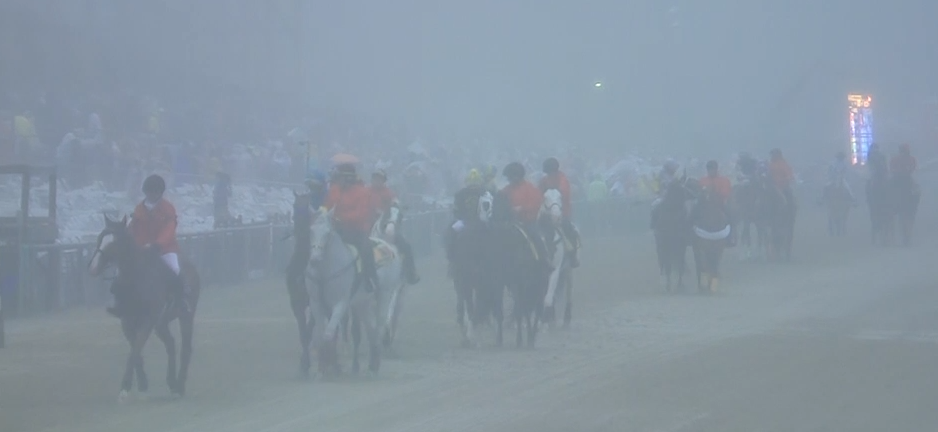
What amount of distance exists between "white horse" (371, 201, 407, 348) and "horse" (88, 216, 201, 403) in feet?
6.90

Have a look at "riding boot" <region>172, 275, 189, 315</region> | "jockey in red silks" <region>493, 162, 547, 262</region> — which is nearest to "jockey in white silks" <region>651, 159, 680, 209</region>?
"jockey in red silks" <region>493, 162, 547, 262</region>

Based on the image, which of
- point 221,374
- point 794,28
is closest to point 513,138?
point 794,28

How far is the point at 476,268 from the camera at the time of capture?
13.6 meters

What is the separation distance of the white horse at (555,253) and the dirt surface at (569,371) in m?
0.35

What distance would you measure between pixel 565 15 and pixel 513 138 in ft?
70.4

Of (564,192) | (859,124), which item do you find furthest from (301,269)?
(859,124)

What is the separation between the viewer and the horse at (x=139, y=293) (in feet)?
33.3

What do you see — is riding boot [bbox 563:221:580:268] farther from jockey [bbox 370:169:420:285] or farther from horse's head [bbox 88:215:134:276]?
horse's head [bbox 88:215:134:276]

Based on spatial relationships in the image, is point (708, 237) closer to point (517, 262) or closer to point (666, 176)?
point (666, 176)

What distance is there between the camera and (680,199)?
18.6 m

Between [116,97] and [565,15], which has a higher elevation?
[565,15]

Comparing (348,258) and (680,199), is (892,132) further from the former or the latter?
(348,258)

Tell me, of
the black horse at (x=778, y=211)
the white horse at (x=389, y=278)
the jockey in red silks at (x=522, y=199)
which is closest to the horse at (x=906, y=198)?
the black horse at (x=778, y=211)

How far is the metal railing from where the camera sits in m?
18.5
